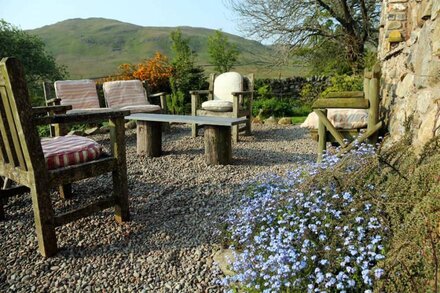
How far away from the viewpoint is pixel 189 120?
4.66 metres

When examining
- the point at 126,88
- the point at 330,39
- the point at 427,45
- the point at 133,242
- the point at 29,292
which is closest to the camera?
the point at 29,292

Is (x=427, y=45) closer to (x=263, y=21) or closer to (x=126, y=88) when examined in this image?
(x=126, y=88)

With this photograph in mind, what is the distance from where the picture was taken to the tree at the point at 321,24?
10.8 metres

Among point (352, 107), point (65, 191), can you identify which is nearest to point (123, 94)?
point (65, 191)

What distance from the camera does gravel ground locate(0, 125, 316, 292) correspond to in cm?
215

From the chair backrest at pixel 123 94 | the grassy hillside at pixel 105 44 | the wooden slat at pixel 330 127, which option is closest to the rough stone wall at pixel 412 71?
the wooden slat at pixel 330 127

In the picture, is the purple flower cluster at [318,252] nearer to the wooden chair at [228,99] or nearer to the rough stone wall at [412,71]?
the rough stone wall at [412,71]

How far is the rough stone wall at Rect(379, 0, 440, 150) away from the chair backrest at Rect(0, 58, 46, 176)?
2.42m

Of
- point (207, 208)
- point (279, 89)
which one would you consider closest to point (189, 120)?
point (207, 208)

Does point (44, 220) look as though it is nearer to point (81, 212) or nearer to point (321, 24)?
point (81, 212)

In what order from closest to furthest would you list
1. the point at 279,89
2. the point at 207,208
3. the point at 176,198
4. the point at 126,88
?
the point at 207,208, the point at 176,198, the point at 126,88, the point at 279,89

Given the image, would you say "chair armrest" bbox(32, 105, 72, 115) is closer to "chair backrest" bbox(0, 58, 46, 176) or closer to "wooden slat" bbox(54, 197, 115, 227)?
"chair backrest" bbox(0, 58, 46, 176)

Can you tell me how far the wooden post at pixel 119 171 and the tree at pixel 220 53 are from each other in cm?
1044

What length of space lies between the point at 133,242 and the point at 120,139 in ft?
2.53
